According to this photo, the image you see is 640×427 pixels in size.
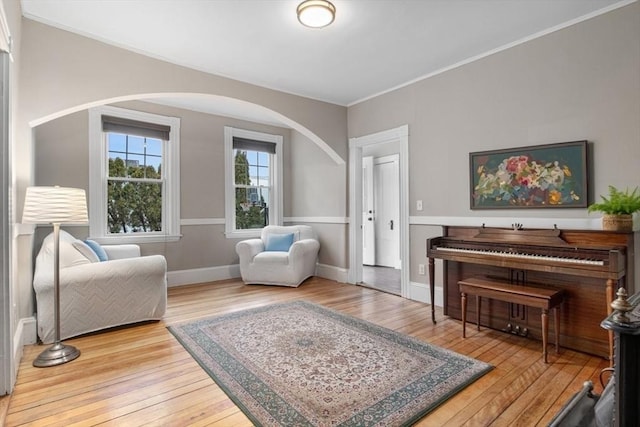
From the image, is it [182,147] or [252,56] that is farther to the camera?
[182,147]

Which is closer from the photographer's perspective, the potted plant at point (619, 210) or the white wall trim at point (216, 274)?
the potted plant at point (619, 210)

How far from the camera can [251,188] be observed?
18.1 ft

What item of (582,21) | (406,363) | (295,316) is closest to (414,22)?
(582,21)

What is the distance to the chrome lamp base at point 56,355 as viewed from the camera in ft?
7.45

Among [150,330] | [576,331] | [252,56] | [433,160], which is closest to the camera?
[576,331]

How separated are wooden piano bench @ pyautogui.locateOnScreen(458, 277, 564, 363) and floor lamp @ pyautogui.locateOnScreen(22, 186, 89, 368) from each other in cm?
308

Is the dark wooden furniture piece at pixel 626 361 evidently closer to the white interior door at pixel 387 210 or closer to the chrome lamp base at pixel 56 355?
the chrome lamp base at pixel 56 355

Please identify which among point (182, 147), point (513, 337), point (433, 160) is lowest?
point (513, 337)

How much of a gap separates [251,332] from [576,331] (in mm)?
2576

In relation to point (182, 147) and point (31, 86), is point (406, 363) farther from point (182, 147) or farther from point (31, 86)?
point (182, 147)

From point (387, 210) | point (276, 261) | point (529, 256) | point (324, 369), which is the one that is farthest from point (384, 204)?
point (324, 369)

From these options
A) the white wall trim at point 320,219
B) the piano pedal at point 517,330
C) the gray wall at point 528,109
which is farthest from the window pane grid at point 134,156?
the piano pedal at point 517,330

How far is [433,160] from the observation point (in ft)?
12.0

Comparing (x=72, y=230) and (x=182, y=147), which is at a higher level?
(x=182, y=147)
